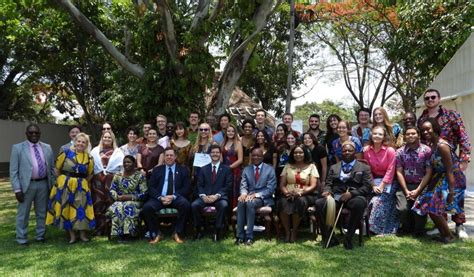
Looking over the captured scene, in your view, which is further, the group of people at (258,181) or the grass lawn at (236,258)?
the group of people at (258,181)

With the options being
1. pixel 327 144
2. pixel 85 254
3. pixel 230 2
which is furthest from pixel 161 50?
pixel 85 254

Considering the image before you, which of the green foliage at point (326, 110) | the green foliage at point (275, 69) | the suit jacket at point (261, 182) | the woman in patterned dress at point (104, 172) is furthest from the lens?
the green foliage at point (326, 110)

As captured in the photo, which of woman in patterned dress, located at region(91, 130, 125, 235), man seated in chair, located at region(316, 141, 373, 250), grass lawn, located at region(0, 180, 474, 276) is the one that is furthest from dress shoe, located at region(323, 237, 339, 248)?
woman in patterned dress, located at region(91, 130, 125, 235)

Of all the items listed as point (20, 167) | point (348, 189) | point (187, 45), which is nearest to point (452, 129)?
point (348, 189)

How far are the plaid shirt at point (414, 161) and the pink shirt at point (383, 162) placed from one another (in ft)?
0.35

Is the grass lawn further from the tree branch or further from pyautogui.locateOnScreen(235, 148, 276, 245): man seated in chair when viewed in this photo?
the tree branch

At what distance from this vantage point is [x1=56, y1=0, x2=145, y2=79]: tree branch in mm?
8711

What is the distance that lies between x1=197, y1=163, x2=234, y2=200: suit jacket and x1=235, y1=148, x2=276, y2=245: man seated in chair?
0.73 feet

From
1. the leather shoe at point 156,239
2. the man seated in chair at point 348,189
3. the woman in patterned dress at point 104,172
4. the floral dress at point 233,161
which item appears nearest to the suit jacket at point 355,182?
the man seated in chair at point 348,189

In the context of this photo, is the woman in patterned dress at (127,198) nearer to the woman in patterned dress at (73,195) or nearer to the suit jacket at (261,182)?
the woman in patterned dress at (73,195)

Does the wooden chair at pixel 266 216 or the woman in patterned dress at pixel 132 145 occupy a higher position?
the woman in patterned dress at pixel 132 145

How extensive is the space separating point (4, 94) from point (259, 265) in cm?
1960

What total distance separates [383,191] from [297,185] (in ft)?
3.99

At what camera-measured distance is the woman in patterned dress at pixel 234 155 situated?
22.0ft
